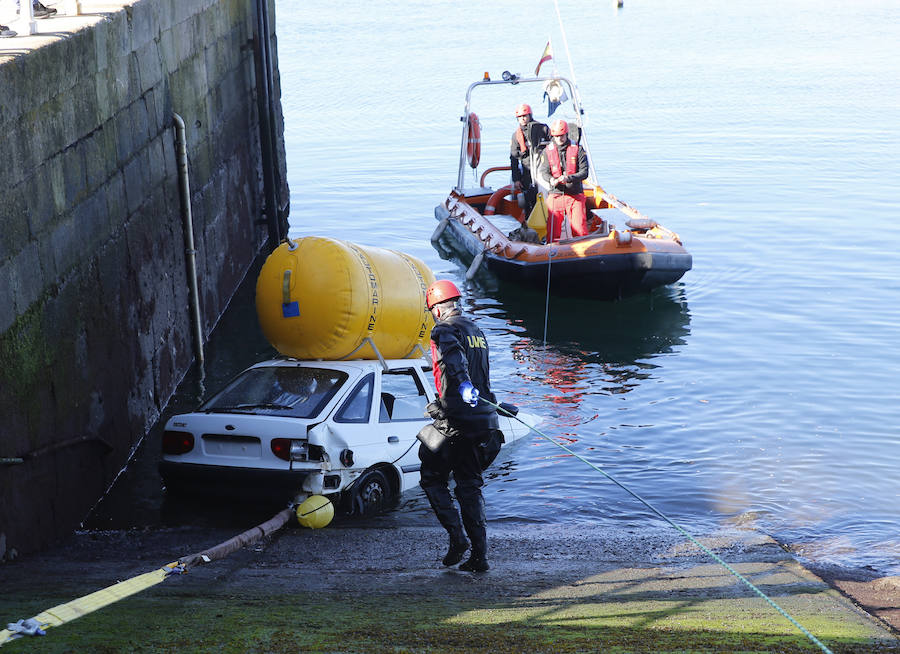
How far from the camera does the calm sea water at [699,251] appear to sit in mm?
11695

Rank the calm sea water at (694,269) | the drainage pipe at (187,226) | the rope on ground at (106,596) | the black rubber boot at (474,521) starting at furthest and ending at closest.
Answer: the drainage pipe at (187,226) < the calm sea water at (694,269) < the black rubber boot at (474,521) < the rope on ground at (106,596)

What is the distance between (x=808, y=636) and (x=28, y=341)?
566cm

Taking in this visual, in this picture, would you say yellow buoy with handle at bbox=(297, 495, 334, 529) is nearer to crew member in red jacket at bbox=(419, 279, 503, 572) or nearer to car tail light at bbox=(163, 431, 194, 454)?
car tail light at bbox=(163, 431, 194, 454)

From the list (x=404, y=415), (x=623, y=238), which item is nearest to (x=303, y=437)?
(x=404, y=415)

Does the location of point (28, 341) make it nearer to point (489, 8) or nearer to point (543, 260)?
point (543, 260)

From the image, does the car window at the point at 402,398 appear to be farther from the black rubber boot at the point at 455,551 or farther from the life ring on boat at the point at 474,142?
the life ring on boat at the point at 474,142

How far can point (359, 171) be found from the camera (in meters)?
30.3

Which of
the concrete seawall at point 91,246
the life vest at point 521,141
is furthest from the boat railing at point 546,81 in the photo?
the concrete seawall at point 91,246

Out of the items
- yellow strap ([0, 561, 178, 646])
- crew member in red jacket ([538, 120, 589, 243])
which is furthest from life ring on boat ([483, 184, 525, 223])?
yellow strap ([0, 561, 178, 646])

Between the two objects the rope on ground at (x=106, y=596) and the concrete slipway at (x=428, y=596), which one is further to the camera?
the concrete slipway at (x=428, y=596)

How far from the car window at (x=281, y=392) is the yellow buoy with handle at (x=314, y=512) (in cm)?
69

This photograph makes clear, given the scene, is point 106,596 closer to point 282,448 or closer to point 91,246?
point 282,448

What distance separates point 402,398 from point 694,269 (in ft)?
38.5

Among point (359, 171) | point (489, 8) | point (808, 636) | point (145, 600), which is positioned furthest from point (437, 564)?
point (489, 8)
